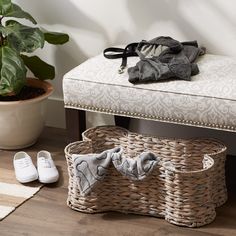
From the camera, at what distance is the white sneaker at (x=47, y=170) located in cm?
234

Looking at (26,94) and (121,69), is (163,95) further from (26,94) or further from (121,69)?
(26,94)

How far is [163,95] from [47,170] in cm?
62

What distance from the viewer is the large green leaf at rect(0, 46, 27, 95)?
7.77 ft

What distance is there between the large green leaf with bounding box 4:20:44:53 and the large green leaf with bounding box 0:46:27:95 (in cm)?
3

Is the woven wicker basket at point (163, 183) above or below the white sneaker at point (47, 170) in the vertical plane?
above

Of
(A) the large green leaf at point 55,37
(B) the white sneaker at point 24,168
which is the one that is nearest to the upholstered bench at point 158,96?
(B) the white sneaker at point 24,168

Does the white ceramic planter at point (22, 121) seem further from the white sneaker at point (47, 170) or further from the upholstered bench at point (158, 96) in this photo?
the upholstered bench at point (158, 96)

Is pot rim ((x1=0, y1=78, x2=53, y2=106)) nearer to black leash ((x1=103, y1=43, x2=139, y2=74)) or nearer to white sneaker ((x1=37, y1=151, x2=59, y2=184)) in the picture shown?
white sneaker ((x1=37, y1=151, x2=59, y2=184))

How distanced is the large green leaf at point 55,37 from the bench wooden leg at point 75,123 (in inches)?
18.1

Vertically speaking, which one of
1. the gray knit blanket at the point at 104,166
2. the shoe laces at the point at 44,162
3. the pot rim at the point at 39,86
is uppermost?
the pot rim at the point at 39,86

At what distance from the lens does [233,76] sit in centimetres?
214

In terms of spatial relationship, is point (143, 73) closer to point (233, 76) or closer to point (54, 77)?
point (233, 76)

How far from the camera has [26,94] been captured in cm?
266

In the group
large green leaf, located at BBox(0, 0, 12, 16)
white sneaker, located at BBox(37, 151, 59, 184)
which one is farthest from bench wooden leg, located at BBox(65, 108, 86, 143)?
large green leaf, located at BBox(0, 0, 12, 16)
